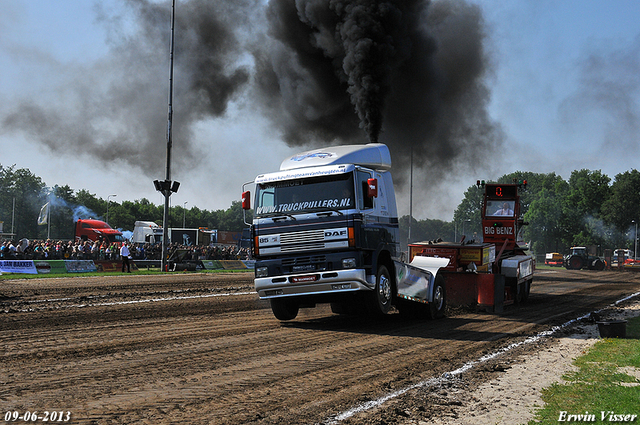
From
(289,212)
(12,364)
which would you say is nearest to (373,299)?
(289,212)

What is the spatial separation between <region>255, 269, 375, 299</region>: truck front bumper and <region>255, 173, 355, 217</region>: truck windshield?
1.16 meters

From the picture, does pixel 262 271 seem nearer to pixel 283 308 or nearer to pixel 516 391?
pixel 283 308

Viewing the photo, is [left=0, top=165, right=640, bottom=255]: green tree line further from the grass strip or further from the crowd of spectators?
the grass strip

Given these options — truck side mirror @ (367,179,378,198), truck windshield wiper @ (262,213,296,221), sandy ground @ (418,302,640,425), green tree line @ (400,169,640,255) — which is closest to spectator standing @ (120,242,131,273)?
truck windshield wiper @ (262,213,296,221)

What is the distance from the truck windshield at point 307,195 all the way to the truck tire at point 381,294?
1517mm

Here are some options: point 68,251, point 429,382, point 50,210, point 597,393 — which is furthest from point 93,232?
point 597,393

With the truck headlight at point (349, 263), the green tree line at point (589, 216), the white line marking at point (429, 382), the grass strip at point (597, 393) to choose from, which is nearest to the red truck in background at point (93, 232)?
the truck headlight at point (349, 263)

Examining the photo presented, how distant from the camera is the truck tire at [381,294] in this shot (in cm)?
1007

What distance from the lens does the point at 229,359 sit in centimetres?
706

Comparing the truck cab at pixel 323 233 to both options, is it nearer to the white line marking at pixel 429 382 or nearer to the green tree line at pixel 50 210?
the white line marking at pixel 429 382

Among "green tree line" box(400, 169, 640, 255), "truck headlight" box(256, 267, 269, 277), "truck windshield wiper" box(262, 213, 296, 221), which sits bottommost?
"truck headlight" box(256, 267, 269, 277)

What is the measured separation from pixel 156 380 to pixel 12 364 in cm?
197

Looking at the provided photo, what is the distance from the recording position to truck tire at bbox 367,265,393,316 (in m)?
10.1

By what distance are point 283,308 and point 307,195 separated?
2462 mm
